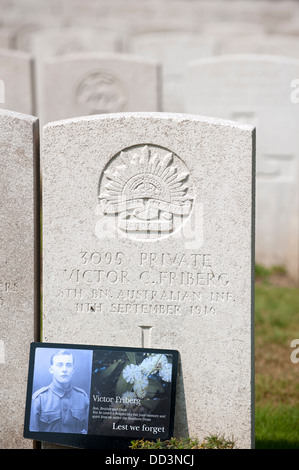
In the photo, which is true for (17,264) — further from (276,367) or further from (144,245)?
(276,367)

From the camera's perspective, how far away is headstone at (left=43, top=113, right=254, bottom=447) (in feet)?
11.0

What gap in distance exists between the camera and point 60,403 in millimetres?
3383

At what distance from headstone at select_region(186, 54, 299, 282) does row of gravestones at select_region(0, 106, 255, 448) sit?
3570 millimetres

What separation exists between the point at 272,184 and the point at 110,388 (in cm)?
434

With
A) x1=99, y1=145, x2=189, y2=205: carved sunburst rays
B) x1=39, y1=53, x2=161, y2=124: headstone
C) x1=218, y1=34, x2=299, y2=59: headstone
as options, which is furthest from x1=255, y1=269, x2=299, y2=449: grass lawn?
x1=218, y1=34, x2=299, y2=59: headstone

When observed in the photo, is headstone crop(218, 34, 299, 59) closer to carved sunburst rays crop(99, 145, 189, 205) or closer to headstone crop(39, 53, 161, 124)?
headstone crop(39, 53, 161, 124)

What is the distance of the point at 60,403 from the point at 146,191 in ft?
3.73

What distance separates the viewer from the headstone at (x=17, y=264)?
3.43 m

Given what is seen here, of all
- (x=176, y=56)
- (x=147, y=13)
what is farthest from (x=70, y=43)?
(x=147, y=13)

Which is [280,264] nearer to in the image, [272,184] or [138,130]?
[272,184]

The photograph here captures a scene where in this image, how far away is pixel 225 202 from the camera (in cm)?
333

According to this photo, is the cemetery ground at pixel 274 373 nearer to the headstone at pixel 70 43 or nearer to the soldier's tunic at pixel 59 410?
the soldier's tunic at pixel 59 410

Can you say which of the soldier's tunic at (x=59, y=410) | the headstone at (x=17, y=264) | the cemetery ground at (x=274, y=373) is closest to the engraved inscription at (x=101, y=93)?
the cemetery ground at (x=274, y=373)

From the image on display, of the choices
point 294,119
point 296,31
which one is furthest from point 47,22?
point 294,119
